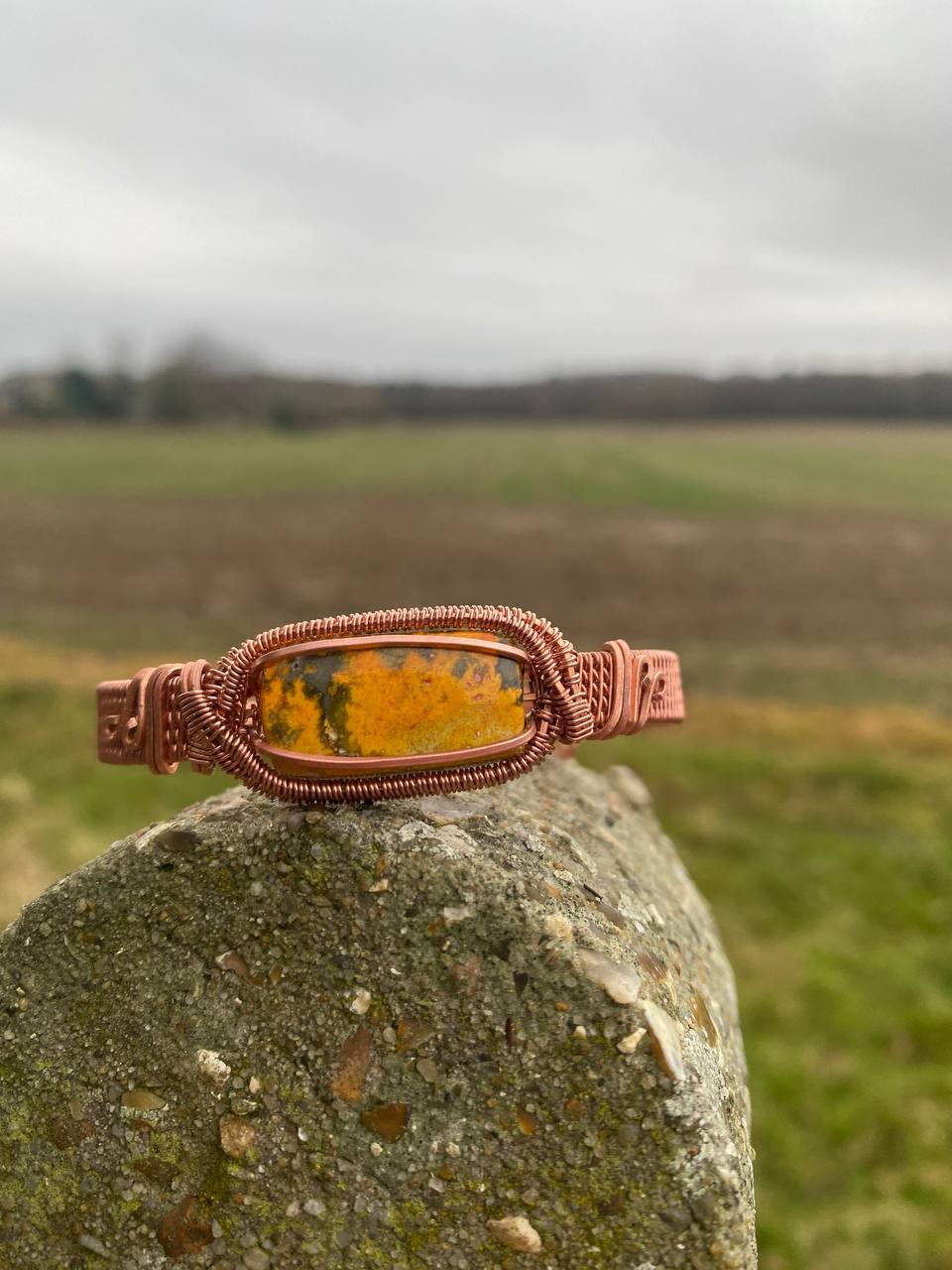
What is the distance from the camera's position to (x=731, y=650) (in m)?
16.4

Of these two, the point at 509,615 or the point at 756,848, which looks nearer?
the point at 509,615

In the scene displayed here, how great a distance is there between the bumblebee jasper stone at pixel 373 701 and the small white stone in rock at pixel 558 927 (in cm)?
41

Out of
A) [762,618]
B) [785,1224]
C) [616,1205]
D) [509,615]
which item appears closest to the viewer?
[616,1205]

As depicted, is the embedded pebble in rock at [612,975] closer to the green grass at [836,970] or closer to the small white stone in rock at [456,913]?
the small white stone in rock at [456,913]

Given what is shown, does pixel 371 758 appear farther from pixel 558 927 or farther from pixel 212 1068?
pixel 212 1068

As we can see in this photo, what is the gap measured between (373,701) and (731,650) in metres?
15.1

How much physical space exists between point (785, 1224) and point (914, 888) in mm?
3295

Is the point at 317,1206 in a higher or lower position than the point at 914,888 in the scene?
higher

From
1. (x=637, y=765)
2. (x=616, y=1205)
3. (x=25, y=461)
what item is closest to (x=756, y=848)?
(x=637, y=765)

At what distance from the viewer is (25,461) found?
46031mm

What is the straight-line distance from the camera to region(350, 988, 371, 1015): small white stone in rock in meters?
1.89

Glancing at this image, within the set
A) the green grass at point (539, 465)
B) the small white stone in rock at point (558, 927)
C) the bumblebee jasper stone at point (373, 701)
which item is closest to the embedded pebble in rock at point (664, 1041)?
the small white stone in rock at point (558, 927)

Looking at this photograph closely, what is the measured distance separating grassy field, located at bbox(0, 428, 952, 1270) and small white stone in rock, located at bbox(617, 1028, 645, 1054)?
2.87m

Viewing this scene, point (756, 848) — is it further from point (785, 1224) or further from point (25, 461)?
point (25, 461)
